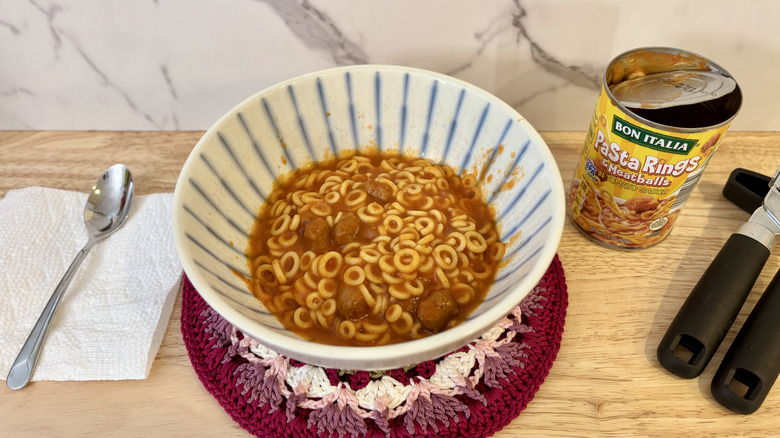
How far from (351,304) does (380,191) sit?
364 mm

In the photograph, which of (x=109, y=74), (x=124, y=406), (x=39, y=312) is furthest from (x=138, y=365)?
(x=109, y=74)

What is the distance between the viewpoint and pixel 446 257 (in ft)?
4.39

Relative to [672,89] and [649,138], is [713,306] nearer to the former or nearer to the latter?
[649,138]

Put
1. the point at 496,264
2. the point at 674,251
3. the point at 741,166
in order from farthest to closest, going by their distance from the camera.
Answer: the point at 741,166 < the point at 674,251 < the point at 496,264

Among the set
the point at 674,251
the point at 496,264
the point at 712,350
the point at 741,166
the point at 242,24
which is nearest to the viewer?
the point at 712,350

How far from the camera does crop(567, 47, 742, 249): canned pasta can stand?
3.95 feet

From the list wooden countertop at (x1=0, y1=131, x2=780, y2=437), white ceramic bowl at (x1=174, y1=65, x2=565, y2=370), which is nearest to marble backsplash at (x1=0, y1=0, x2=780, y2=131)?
white ceramic bowl at (x1=174, y1=65, x2=565, y2=370)

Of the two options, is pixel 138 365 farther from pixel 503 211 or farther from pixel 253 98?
pixel 503 211

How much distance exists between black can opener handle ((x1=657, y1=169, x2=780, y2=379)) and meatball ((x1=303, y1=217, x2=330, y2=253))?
0.81 m

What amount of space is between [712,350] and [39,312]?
1542mm

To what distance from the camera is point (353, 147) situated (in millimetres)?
1595

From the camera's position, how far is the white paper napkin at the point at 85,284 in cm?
126

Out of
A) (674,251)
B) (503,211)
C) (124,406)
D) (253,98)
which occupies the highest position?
(253,98)

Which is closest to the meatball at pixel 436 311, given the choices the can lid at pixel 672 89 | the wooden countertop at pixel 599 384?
the wooden countertop at pixel 599 384
